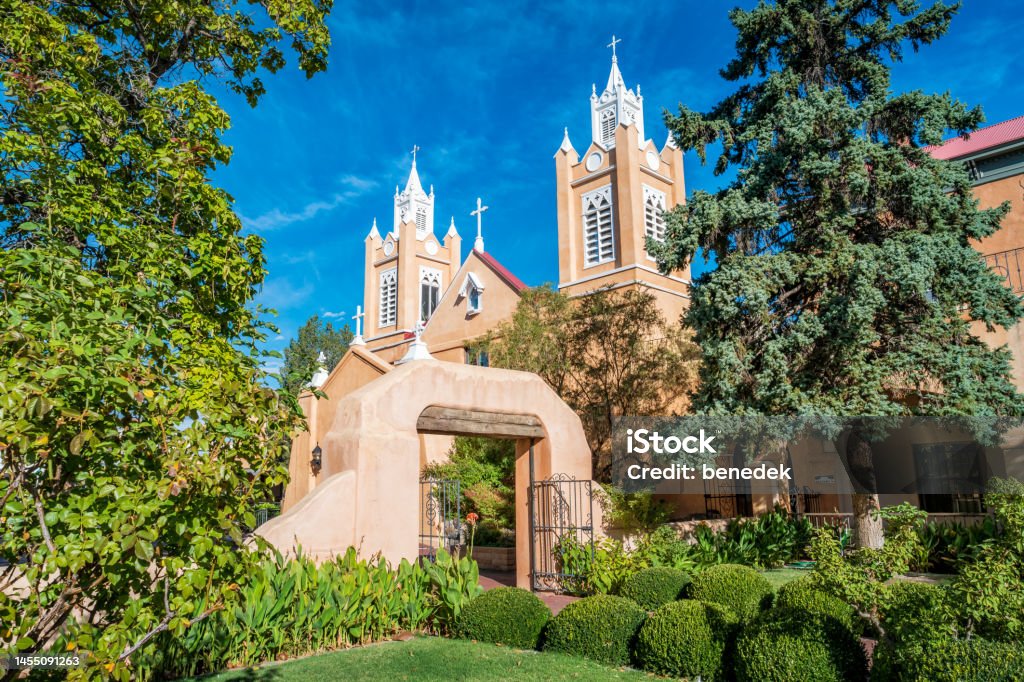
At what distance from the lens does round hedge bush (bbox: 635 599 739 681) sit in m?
7.09

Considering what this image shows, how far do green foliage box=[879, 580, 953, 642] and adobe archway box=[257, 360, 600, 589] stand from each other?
6.50 metres

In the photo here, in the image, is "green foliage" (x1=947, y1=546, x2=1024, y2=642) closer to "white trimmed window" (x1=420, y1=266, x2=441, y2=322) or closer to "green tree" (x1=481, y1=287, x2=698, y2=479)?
"green tree" (x1=481, y1=287, x2=698, y2=479)

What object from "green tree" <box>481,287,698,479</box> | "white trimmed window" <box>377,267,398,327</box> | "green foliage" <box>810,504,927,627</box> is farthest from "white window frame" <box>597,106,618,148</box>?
"green foliage" <box>810,504,927,627</box>

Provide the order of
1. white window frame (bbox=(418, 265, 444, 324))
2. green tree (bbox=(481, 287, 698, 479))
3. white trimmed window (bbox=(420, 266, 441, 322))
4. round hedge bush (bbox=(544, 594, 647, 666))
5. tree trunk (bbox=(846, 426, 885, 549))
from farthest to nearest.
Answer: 1. white window frame (bbox=(418, 265, 444, 324))
2. white trimmed window (bbox=(420, 266, 441, 322))
3. green tree (bbox=(481, 287, 698, 479))
4. tree trunk (bbox=(846, 426, 885, 549))
5. round hedge bush (bbox=(544, 594, 647, 666))

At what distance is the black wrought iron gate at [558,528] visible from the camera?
1241 centimetres

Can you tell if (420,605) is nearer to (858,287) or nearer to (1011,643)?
(1011,643)

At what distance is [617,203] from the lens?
28656 mm

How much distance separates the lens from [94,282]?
140 inches

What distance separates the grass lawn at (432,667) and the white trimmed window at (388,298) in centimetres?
3589

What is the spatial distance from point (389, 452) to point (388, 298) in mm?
34889

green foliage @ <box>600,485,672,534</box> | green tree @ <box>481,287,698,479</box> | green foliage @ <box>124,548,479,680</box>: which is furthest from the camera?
green tree @ <box>481,287,698,479</box>

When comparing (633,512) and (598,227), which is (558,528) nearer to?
(633,512)

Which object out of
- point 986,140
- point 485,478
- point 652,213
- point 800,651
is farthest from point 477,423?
A: point 986,140

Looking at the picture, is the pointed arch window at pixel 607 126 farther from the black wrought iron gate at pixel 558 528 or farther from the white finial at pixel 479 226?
the black wrought iron gate at pixel 558 528
